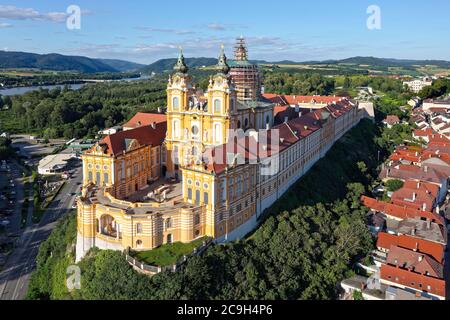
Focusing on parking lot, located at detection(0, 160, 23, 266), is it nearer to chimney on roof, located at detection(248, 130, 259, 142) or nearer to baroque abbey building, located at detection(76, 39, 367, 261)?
baroque abbey building, located at detection(76, 39, 367, 261)

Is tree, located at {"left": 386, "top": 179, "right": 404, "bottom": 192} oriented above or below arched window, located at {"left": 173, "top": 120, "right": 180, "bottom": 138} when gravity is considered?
below

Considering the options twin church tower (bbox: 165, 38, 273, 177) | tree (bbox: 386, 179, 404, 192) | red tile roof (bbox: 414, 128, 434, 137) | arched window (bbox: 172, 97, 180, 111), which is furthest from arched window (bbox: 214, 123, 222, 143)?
red tile roof (bbox: 414, 128, 434, 137)

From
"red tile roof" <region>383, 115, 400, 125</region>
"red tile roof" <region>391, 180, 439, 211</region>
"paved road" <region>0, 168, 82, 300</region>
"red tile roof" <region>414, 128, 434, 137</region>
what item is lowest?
"paved road" <region>0, 168, 82, 300</region>

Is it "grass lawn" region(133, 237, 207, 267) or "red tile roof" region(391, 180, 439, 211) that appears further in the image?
"red tile roof" region(391, 180, 439, 211)

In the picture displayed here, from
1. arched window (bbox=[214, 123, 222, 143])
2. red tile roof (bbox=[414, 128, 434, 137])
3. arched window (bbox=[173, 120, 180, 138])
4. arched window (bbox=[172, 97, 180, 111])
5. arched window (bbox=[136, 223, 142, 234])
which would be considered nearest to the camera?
arched window (bbox=[136, 223, 142, 234])

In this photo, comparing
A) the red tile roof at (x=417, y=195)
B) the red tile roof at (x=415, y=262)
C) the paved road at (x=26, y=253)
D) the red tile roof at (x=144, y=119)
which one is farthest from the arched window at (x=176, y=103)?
the red tile roof at (x=417, y=195)

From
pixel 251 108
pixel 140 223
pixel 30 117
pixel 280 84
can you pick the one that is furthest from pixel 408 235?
pixel 30 117

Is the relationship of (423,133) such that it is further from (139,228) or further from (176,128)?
(139,228)
